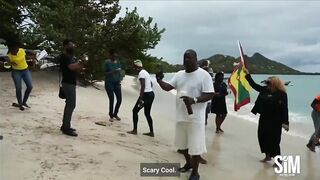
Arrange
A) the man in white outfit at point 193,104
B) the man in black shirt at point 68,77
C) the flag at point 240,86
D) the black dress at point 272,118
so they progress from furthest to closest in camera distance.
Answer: the flag at point 240,86 → the black dress at point 272,118 → the man in black shirt at point 68,77 → the man in white outfit at point 193,104

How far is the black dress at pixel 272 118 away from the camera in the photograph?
290 inches

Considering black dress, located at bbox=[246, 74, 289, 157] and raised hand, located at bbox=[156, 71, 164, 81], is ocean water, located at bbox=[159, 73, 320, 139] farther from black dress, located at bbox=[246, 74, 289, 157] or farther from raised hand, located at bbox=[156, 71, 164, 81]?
raised hand, located at bbox=[156, 71, 164, 81]

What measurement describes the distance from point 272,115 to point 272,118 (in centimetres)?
6

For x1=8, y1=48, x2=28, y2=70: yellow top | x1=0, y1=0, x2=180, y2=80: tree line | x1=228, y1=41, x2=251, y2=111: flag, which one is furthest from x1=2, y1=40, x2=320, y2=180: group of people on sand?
x1=0, y1=0, x2=180, y2=80: tree line

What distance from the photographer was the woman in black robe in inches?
290

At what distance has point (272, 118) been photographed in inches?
295

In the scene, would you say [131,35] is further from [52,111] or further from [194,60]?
[194,60]

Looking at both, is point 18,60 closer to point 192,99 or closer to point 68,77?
point 68,77

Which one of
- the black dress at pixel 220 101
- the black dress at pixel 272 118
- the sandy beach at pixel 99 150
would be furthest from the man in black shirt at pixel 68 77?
the black dress at pixel 220 101

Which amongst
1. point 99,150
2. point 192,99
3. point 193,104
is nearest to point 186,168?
point 193,104

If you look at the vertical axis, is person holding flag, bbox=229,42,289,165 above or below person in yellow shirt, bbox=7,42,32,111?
below

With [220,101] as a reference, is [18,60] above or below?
above

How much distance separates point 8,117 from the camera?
8.21 meters

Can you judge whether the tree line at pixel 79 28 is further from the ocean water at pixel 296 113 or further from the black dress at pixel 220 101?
the black dress at pixel 220 101
